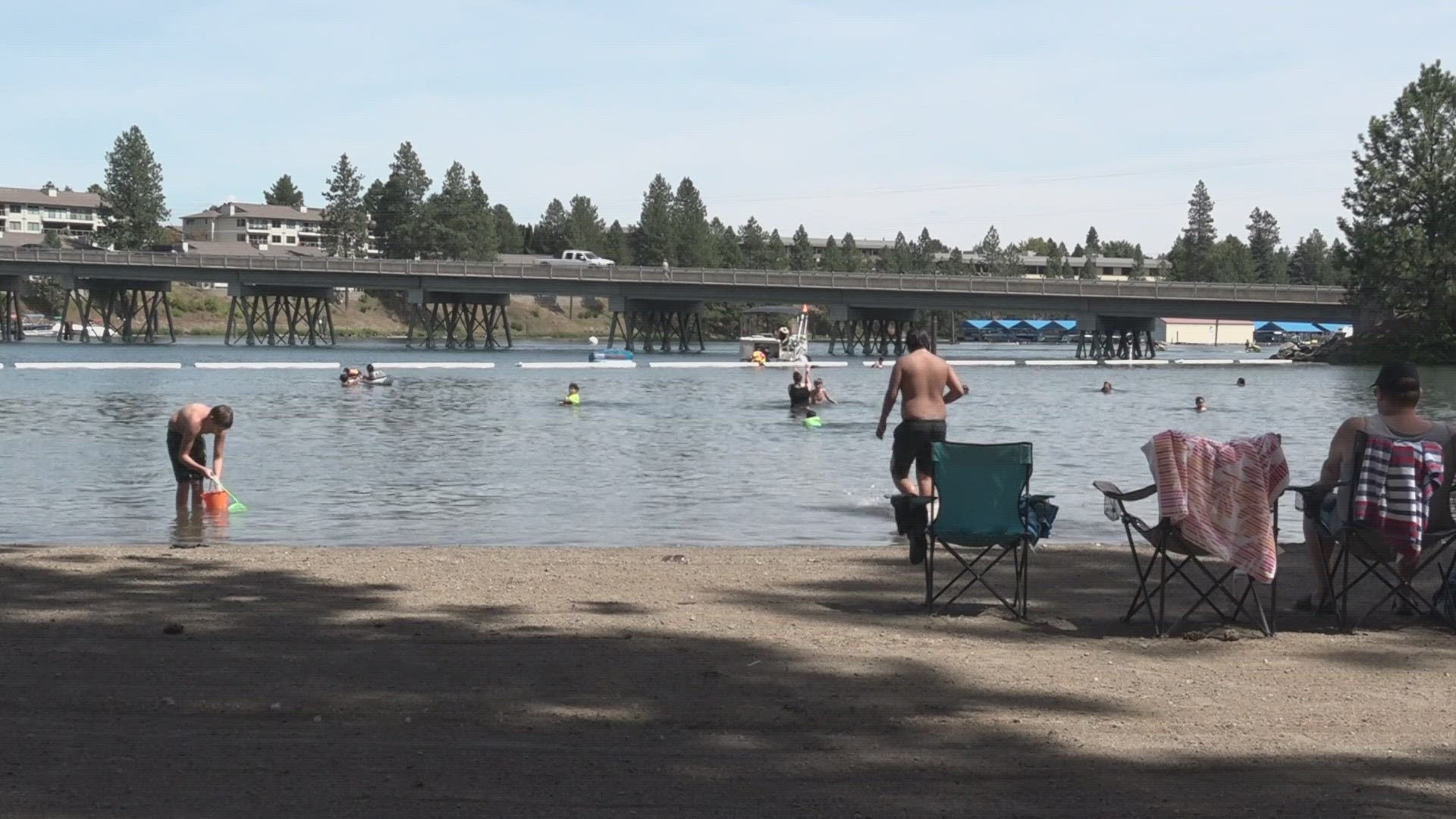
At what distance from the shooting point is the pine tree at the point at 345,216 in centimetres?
15775

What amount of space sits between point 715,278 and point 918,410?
85.1 metres

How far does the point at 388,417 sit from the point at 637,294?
62662mm

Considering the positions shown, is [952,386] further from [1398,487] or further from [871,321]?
[871,321]

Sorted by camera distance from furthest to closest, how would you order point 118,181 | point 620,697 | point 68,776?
point 118,181 → point 620,697 → point 68,776

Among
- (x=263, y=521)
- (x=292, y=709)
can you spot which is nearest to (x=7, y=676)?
(x=292, y=709)

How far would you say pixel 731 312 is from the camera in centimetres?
15112

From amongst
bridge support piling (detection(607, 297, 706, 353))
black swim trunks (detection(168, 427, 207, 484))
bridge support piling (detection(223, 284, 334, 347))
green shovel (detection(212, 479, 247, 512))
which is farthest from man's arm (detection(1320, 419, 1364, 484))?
bridge support piling (detection(223, 284, 334, 347))

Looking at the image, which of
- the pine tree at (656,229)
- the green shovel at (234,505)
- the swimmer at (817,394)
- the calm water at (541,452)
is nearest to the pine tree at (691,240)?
the pine tree at (656,229)

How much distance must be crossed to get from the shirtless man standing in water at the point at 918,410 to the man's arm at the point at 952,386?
11 millimetres

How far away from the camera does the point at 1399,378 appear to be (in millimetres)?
8914

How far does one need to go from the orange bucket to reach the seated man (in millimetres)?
12187

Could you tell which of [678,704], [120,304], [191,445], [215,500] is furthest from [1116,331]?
[678,704]

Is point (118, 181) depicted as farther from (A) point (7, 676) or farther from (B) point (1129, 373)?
(A) point (7, 676)

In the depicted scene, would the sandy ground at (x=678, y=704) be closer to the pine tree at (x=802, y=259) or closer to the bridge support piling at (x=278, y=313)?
the bridge support piling at (x=278, y=313)
